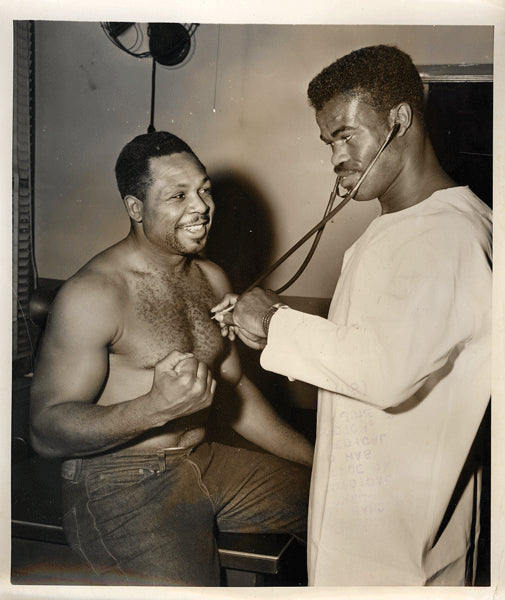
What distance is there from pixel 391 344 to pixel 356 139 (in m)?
0.52

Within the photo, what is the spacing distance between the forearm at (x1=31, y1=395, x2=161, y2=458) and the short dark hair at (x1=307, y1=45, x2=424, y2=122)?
0.90 m

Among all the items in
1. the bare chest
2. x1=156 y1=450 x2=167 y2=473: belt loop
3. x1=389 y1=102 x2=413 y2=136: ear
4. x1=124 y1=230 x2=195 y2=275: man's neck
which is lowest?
x1=156 y1=450 x2=167 y2=473: belt loop

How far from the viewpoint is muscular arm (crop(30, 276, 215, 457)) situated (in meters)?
1.66

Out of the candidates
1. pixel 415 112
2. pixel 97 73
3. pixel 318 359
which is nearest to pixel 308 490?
pixel 318 359

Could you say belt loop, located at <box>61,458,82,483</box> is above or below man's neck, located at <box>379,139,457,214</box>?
below

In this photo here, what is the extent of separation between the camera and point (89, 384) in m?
1.66

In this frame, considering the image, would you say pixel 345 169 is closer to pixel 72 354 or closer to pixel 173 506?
pixel 72 354

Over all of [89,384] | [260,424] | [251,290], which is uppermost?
[251,290]

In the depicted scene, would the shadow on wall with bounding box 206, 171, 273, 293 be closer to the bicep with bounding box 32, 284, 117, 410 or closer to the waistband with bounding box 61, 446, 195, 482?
the bicep with bounding box 32, 284, 117, 410

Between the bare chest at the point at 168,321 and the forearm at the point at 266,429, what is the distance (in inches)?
5.2

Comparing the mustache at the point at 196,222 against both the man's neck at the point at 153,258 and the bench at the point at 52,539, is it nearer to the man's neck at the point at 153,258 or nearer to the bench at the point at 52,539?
the man's neck at the point at 153,258

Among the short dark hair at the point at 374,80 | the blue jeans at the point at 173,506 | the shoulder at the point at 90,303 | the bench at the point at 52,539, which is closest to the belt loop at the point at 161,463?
the blue jeans at the point at 173,506

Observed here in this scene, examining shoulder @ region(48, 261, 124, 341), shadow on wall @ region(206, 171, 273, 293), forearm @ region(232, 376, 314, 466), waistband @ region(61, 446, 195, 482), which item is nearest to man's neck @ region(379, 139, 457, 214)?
shadow on wall @ region(206, 171, 273, 293)

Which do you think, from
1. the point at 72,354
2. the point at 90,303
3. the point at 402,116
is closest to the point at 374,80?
the point at 402,116
